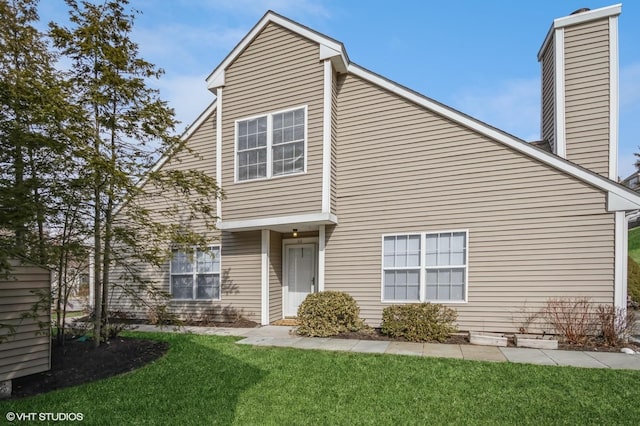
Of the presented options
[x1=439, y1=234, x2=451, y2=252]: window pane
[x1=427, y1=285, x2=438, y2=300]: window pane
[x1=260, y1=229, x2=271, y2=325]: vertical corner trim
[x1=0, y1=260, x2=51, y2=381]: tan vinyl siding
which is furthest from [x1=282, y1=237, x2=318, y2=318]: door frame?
[x1=0, y1=260, x2=51, y2=381]: tan vinyl siding

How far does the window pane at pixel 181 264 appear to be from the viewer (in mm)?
10195

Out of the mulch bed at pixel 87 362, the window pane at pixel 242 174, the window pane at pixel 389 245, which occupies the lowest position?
the mulch bed at pixel 87 362

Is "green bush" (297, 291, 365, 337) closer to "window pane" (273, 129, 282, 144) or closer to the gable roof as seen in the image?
"window pane" (273, 129, 282, 144)

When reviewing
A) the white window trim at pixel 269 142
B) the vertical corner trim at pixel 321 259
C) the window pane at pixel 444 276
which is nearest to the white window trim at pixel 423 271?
the window pane at pixel 444 276

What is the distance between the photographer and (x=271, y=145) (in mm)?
8883

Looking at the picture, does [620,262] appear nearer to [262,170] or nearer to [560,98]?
[560,98]

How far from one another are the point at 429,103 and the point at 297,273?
5.75 meters

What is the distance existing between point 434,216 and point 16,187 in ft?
24.3

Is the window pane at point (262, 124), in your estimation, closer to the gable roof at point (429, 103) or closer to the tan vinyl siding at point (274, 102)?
the tan vinyl siding at point (274, 102)

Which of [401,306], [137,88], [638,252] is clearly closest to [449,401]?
[401,306]

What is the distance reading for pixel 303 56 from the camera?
8.72m

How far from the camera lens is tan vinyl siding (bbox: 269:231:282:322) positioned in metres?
9.48

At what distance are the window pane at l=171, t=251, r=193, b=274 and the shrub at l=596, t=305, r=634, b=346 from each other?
9.82 metres

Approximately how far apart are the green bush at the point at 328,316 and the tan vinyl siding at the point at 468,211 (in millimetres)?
530
